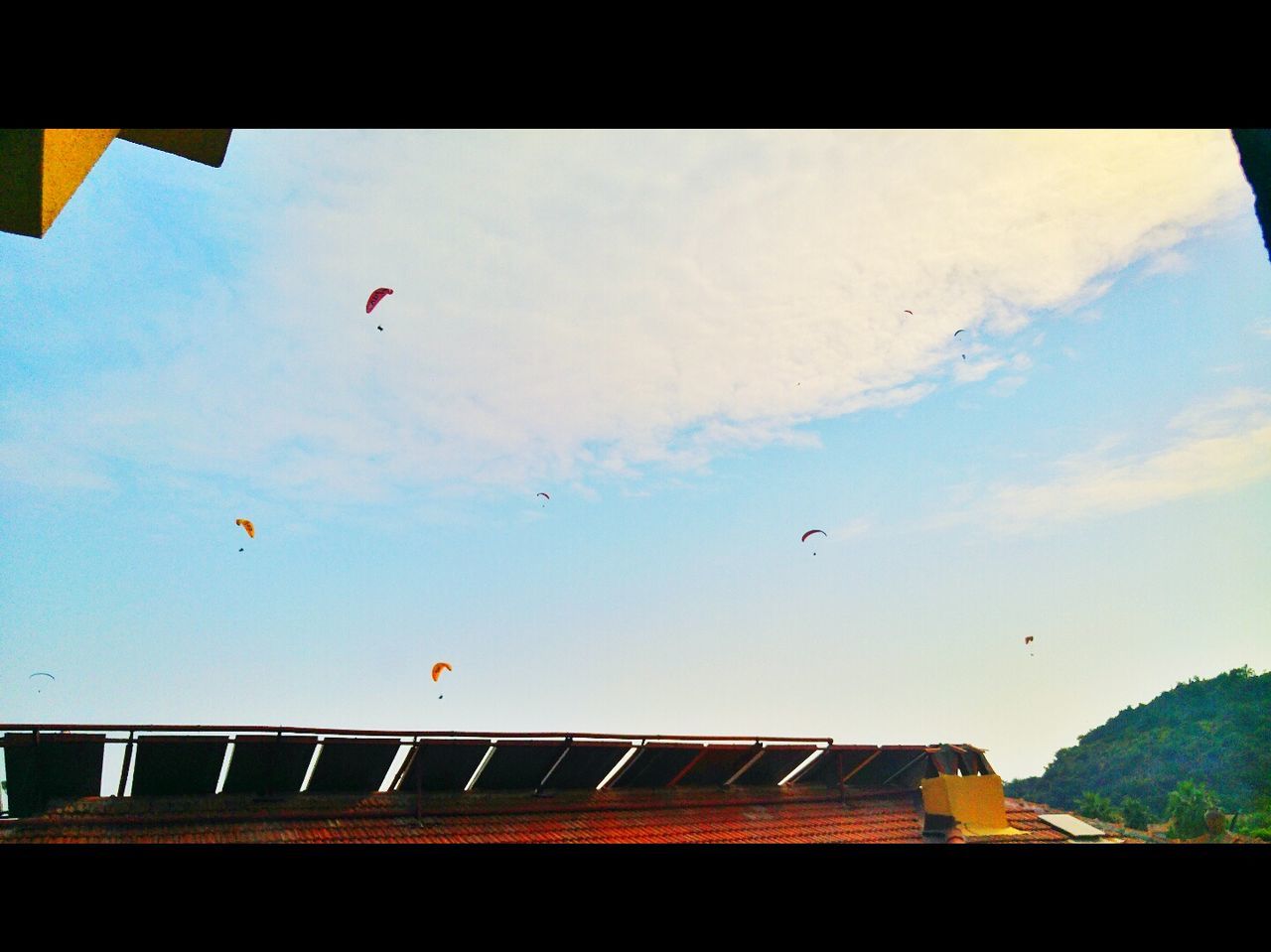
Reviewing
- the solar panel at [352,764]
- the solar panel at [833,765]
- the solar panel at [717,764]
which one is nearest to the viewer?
the solar panel at [352,764]

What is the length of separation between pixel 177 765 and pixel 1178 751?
50.4 metres

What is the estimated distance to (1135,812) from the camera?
33.0 metres

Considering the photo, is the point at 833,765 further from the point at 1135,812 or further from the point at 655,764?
the point at 1135,812

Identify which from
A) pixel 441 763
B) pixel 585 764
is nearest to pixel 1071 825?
pixel 585 764

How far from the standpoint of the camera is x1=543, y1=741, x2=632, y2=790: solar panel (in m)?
10.2

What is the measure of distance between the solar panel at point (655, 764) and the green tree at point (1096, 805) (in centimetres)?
2982

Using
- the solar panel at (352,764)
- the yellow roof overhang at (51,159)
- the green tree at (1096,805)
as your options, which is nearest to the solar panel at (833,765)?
the solar panel at (352,764)

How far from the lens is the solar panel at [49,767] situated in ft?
24.7

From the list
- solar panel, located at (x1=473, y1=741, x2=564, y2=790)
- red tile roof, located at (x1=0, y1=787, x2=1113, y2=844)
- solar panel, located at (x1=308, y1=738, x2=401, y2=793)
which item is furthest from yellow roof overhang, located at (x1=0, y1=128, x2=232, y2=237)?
solar panel, located at (x1=473, y1=741, x2=564, y2=790)

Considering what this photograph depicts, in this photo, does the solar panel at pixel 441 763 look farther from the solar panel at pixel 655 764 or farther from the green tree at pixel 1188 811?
the green tree at pixel 1188 811

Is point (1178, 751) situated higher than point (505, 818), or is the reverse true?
point (505, 818)

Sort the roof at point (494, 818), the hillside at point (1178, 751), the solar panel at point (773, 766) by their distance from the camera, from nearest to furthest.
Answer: the roof at point (494, 818), the solar panel at point (773, 766), the hillside at point (1178, 751)
